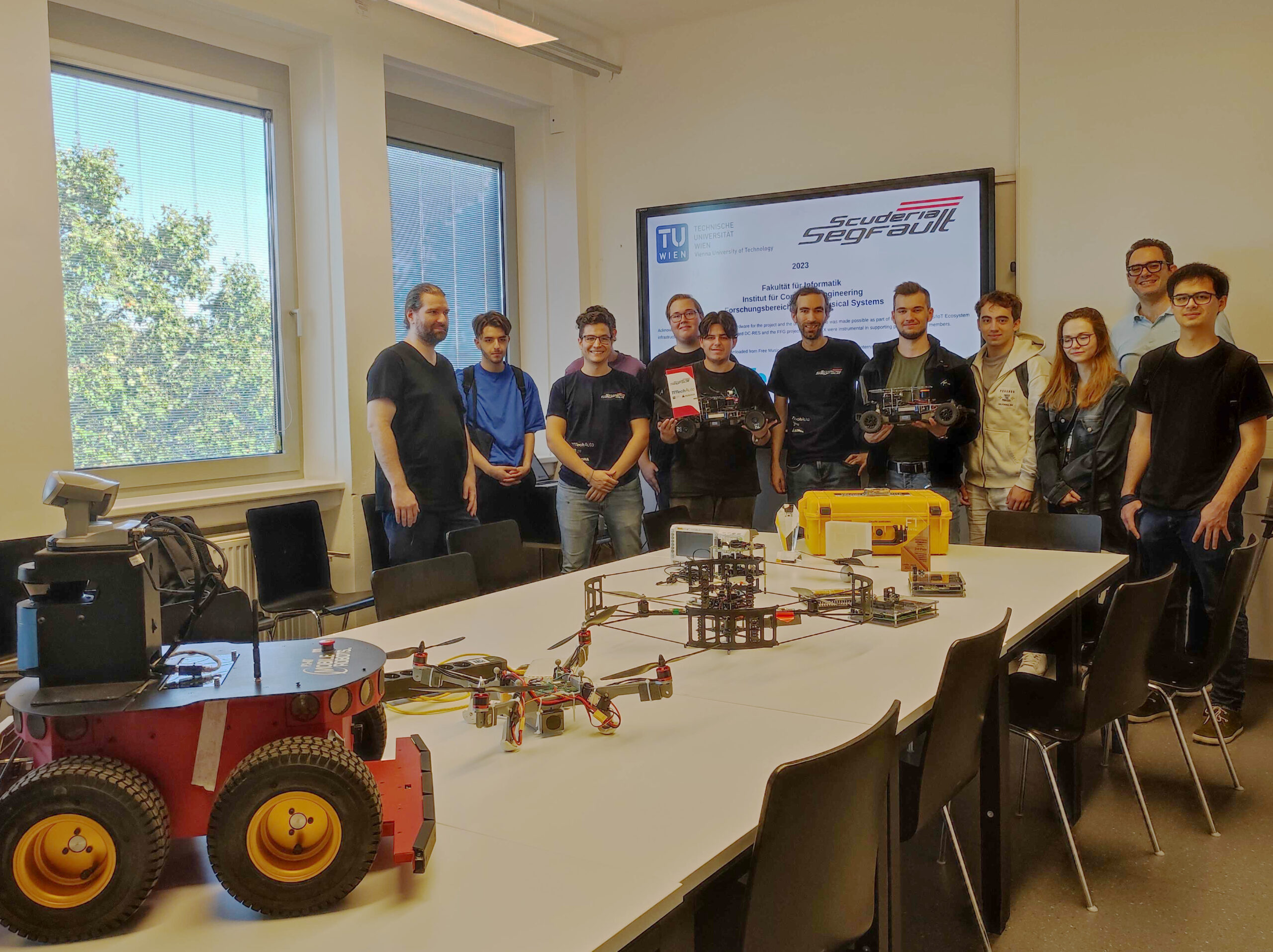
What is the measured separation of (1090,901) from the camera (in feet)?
8.13

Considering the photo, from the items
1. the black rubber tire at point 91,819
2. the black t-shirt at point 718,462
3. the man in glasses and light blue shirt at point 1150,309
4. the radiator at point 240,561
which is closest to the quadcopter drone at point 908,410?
the black t-shirt at point 718,462

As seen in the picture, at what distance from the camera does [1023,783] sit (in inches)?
123

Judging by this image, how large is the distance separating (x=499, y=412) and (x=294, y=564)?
1.20 m

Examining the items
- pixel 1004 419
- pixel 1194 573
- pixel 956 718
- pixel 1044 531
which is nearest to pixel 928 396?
pixel 1004 419

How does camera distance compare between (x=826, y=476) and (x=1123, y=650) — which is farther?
(x=826, y=476)

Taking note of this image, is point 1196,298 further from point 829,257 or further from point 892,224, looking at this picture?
point 829,257

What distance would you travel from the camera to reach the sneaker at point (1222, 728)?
3.55m

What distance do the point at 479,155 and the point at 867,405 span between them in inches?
112

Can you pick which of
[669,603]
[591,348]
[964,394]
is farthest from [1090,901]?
[591,348]

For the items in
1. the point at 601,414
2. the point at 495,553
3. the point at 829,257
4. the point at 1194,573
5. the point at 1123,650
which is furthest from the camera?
the point at 829,257

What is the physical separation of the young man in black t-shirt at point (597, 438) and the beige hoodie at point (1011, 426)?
4.77 ft

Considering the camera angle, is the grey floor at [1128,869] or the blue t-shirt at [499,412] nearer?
the grey floor at [1128,869]

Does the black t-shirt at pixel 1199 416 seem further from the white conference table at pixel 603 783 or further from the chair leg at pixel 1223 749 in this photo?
the white conference table at pixel 603 783

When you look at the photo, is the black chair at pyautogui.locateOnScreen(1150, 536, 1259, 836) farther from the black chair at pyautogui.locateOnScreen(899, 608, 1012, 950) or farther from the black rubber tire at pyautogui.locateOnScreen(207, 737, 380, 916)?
the black rubber tire at pyautogui.locateOnScreen(207, 737, 380, 916)
